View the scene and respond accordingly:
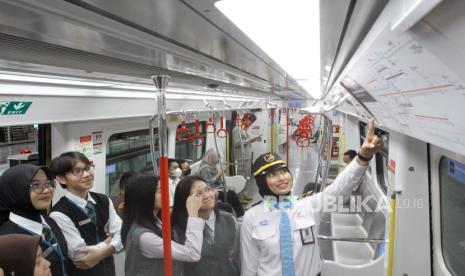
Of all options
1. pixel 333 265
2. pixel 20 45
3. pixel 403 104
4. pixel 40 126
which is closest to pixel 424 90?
pixel 403 104

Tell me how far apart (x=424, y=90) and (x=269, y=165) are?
1259 millimetres

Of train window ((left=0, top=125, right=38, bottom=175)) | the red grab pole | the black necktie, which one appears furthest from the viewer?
train window ((left=0, top=125, right=38, bottom=175))

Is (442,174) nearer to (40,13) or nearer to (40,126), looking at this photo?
(40,13)

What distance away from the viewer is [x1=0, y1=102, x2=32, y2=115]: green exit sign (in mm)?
2365

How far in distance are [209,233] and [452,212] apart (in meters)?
1.63

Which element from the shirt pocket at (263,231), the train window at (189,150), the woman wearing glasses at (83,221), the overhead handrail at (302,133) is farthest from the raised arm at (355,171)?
the train window at (189,150)

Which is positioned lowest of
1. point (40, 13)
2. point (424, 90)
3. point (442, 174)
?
point (442, 174)

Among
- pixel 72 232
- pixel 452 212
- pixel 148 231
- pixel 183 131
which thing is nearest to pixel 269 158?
pixel 148 231

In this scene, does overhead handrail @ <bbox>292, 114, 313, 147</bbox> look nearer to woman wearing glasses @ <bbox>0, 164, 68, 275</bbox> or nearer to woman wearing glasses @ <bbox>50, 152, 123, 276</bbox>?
woman wearing glasses @ <bbox>50, 152, 123, 276</bbox>

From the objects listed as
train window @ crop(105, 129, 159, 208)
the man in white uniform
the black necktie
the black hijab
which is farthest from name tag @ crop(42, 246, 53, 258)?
the man in white uniform

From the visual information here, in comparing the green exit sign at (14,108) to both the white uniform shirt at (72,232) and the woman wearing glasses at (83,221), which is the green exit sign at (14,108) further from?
the white uniform shirt at (72,232)

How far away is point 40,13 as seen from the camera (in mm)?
868

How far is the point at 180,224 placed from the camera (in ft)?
7.71

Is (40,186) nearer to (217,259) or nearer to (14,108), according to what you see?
(14,108)
